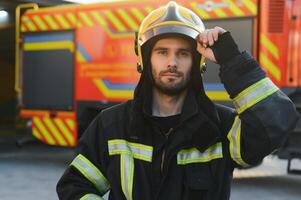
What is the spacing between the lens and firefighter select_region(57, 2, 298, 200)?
1791mm

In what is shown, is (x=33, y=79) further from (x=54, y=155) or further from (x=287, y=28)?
(x=287, y=28)

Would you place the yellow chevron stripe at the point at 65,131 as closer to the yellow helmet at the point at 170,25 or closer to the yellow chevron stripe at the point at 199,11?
the yellow chevron stripe at the point at 199,11

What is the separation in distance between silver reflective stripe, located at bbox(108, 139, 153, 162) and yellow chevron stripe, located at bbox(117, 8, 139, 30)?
522cm

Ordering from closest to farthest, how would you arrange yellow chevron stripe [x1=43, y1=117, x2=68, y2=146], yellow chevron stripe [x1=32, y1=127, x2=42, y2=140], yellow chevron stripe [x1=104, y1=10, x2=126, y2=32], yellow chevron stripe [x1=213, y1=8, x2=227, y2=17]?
1. yellow chevron stripe [x1=213, y1=8, x2=227, y2=17]
2. yellow chevron stripe [x1=104, y1=10, x2=126, y2=32]
3. yellow chevron stripe [x1=43, y1=117, x2=68, y2=146]
4. yellow chevron stripe [x1=32, y1=127, x2=42, y2=140]

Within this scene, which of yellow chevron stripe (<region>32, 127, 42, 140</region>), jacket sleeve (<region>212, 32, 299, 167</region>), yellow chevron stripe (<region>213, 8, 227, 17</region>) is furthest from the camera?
yellow chevron stripe (<region>32, 127, 42, 140</region>)

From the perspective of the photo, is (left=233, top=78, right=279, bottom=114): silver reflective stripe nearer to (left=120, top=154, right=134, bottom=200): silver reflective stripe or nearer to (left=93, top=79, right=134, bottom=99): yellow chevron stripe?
(left=120, top=154, right=134, bottom=200): silver reflective stripe

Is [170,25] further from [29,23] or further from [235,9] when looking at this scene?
[29,23]

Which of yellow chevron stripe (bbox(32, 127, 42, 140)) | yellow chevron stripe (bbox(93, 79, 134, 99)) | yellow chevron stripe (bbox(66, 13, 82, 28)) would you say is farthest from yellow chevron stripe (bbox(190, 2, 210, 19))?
yellow chevron stripe (bbox(32, 127, 42, 140))

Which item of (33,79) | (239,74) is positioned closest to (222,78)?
(239,74)

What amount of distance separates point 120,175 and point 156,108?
303 mm

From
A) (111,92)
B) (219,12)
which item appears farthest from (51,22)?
(219,12)

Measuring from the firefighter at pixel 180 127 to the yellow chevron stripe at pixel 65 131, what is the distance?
5.83 m

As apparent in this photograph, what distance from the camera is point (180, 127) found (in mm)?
1898

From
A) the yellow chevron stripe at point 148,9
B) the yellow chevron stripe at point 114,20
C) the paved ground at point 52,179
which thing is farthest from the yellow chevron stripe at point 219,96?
the yellow chevron stripe at point 114,20
